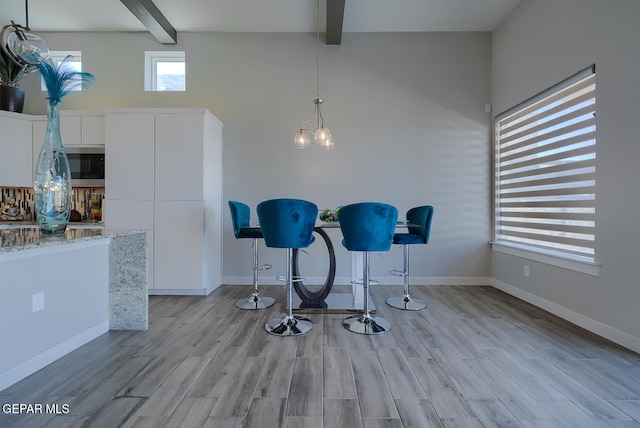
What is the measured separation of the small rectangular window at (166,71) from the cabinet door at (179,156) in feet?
3.40

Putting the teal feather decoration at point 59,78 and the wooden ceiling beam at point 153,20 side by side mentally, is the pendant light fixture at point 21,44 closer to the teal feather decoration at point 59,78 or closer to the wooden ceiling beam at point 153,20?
the teal feather decoration at point 59,78

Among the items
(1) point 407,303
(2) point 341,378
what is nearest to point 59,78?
(2) point 341,378

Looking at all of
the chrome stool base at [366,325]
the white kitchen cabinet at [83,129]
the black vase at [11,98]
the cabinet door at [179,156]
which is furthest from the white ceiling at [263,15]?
the chrome stool base at [366,325]

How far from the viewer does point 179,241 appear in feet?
11.6

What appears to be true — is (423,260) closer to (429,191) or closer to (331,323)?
(429,191)

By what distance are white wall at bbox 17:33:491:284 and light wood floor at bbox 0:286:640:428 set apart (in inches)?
59.7

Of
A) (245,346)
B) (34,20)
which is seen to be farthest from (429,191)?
(34,20)

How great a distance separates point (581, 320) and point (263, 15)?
185 inches

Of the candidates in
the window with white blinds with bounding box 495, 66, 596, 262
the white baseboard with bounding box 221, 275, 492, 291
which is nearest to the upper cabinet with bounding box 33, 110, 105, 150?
the white baseboard with bounding box 221, 275, 492, 291

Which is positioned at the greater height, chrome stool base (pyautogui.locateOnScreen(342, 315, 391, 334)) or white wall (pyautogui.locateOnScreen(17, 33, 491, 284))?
white wall (pyautogui.locateOnScreen(17, 33, 491, 284))

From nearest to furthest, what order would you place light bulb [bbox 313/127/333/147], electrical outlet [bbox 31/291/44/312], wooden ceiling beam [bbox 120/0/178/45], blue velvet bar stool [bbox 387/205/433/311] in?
electrical outlet [bbox 31/291/44/312], blue velvet bar stool [bbox 387/205/433/311], light bulb [bbox 313/127/333/147], wooden ceiling beam [bbox 120/0/178/45]

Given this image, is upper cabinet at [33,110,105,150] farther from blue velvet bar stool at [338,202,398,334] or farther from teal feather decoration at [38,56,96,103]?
blue velvet bar stool at [338,202,398,334]

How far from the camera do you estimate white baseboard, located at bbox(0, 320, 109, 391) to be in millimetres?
1726

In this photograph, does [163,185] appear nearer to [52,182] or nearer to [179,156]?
[179,156]
